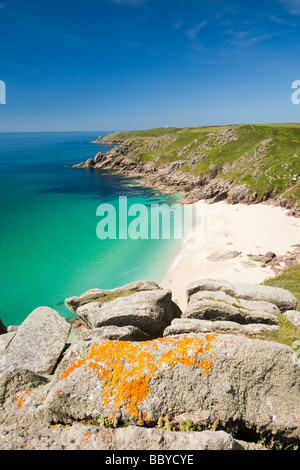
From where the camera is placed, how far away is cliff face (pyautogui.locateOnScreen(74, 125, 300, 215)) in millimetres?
65375

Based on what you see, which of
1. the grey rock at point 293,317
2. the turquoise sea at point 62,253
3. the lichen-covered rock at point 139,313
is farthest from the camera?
the turquoise sea at point 62,253

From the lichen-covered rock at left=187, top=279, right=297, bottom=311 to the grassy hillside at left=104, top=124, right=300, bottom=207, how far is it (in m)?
48.8

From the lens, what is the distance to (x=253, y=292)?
16422 millimetres

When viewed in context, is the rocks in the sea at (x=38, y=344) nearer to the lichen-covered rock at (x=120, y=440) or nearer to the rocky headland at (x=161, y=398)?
the rocky headland at (x=161, y=398)

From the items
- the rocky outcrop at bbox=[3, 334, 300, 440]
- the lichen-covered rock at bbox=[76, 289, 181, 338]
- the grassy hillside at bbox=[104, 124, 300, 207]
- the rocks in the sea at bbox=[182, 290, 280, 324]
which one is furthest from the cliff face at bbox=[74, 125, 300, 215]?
the rocky outcrop at bbox=[3, 334, 300, 440]

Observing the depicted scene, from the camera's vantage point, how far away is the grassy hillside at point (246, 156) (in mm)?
65875

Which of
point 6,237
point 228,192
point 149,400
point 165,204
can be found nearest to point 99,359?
point 149,400

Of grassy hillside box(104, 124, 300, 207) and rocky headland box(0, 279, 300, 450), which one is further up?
grassy hillside box(104, 124, 300, 207)

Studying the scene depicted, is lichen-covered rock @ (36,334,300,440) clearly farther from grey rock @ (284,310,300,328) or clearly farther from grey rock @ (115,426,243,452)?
grey rock @ (284,310,300,328)

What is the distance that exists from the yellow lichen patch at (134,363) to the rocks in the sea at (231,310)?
5996 millimetres

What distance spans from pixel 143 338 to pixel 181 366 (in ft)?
Answer: 18.0

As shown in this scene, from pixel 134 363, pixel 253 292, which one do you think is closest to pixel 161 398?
pixel 134 363

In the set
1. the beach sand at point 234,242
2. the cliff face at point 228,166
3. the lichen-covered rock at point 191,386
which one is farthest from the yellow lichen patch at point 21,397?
the cliff face at point 228,166

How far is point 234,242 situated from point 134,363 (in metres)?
39.3
